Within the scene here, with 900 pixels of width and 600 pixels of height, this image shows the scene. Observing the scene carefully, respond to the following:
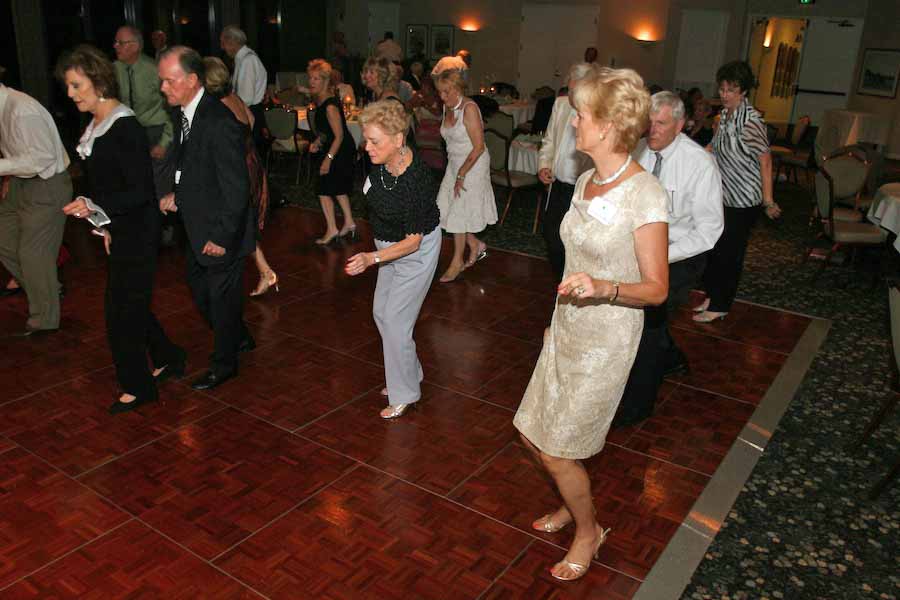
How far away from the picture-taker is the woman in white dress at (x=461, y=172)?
510cm

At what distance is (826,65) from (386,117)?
14.3 m

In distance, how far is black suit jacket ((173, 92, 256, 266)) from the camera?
3.33m

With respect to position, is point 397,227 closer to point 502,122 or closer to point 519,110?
point 502,122

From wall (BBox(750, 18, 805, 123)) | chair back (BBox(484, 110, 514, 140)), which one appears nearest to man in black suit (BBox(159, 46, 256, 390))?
chair back (BBox(484, 110, 514, 140))

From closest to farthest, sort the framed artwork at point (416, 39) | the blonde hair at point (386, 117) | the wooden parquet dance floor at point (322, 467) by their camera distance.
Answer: the wooden parquet dance floor at point (322, 467), the blonde hair at point (386, 117), the framed artwork at point (416, 39)

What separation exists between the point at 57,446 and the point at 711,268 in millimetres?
3932

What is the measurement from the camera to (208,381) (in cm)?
386

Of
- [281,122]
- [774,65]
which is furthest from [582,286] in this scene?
[774,65]

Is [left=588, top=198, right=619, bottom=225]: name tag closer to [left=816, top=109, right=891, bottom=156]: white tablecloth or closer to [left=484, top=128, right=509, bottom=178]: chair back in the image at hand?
[left=484, top=128, right=509, bottom=178]: chair back

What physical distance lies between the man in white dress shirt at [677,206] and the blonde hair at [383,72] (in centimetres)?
265

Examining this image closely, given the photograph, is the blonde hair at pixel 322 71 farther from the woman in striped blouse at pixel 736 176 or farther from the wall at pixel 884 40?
the wall at pixel 884 40

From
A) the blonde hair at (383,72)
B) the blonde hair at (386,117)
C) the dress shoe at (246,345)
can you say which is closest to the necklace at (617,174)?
the blonde hair at (386,117)

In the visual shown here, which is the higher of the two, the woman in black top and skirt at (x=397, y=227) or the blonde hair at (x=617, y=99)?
the blonde hair at (x=617, y=99)

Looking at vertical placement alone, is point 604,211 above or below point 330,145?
above
